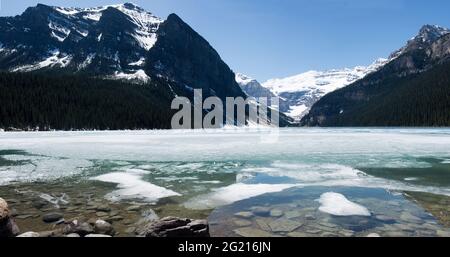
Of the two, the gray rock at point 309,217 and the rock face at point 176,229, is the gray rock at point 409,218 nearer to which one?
the gray rock at point 309,217

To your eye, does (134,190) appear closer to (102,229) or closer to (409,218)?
(102,229)

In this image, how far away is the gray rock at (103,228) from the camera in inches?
444

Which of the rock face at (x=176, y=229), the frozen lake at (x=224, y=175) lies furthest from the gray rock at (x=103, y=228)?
the frozen lake at (x=224, y=175)

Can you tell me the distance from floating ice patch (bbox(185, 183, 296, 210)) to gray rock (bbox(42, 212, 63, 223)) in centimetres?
476

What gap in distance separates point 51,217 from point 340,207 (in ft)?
34.8

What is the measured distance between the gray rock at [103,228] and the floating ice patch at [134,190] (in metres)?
4.06

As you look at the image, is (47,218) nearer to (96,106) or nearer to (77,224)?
(77,224)

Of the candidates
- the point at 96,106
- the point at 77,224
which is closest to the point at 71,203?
the point at 77,224

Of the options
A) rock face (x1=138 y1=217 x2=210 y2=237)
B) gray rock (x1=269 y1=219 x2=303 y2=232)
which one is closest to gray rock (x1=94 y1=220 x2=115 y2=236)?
rock face (x1=138 y1=217 x2=210 y2=237)

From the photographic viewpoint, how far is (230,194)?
16828mm
